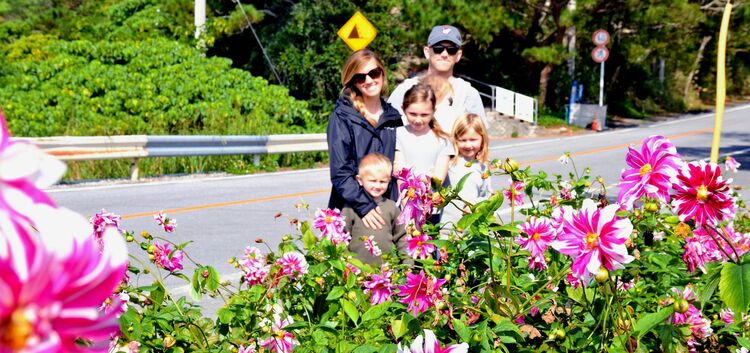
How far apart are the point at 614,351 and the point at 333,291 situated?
2.83 feet

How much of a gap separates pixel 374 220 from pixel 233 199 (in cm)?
710

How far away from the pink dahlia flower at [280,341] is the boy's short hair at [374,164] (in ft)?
6.39

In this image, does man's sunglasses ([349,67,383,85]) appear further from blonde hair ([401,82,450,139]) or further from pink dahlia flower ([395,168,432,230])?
pink dahlia flower ([395,168,432,230])

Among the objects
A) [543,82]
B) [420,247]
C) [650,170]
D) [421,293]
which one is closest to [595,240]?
[650,170]

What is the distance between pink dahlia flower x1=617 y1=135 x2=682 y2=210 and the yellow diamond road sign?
44.1 feet

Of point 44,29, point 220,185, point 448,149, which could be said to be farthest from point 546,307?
point 44,29

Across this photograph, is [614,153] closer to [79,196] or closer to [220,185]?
[220,185]

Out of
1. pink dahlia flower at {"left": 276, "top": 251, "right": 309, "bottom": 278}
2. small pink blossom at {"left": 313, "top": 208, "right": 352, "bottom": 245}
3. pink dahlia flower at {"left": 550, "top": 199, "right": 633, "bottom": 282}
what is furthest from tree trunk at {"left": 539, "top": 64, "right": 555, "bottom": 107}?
pink dahlia flower at {"left": 550, "top": 199, "right": 633, "bottom": 282}

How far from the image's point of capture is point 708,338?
10.3 ft

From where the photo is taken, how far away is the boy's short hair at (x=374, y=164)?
476 cm

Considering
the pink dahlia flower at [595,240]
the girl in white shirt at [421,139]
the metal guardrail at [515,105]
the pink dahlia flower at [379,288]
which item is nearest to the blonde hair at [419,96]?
the girl in white shirt at [421,139]

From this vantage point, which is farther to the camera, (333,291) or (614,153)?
(614,153)

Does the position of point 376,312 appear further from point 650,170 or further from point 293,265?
point 650,170

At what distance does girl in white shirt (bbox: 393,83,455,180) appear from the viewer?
507 centimetres
